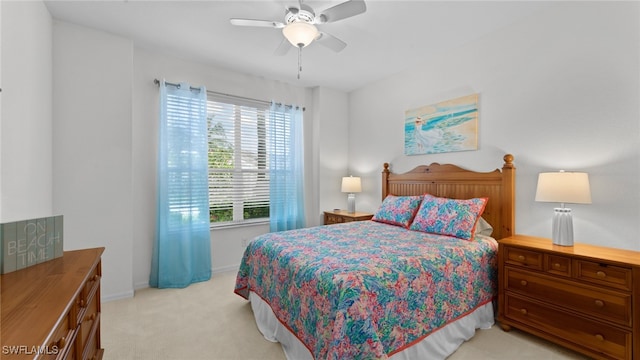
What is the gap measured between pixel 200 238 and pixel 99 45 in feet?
7.61

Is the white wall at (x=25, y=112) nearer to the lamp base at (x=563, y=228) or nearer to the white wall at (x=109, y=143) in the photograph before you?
the white wall at (x=109, y=143)

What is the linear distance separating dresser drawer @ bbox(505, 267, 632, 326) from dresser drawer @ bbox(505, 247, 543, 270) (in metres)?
0.06

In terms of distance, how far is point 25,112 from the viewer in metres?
1.98

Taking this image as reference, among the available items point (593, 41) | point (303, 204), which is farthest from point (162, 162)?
point (593, 41)

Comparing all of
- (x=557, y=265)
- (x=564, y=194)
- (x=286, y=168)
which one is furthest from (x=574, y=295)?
(x=286, y=168)

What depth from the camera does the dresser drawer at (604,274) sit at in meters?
1.73

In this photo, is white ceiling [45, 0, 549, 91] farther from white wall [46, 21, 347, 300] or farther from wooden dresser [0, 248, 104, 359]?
wooden dresser [0, 248, 104, 359]

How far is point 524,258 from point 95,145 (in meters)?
4.04

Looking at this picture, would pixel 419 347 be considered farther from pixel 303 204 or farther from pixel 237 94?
pixel 237 94

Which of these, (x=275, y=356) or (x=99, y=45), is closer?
(x=275, y=356)

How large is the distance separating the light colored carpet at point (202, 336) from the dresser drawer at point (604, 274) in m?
0.58

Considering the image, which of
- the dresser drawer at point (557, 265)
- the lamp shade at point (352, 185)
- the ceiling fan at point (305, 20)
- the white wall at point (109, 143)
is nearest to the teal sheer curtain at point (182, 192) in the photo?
the white wall at point (109, 143)

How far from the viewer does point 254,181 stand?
13.4 ft

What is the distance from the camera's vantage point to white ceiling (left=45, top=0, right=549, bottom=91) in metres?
2.39
